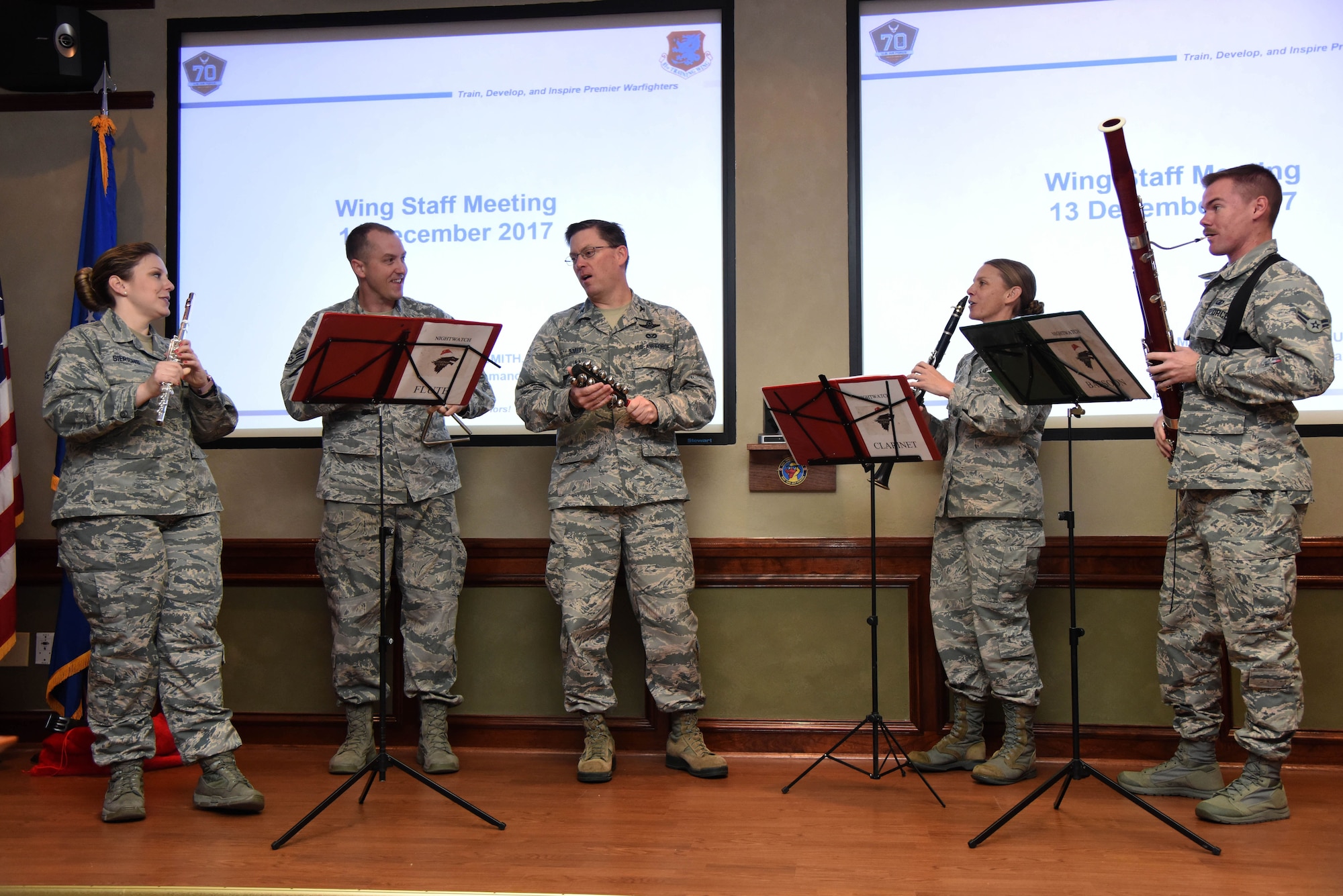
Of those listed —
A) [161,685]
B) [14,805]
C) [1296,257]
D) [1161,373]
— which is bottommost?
[14,805]

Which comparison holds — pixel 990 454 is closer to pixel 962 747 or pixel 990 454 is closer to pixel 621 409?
pixel 962 747

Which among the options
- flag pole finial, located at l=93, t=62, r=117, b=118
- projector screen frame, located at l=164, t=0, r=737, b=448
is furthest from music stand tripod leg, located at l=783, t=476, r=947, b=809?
flag pole finial, located at l=93, t=62, r=117, b=118

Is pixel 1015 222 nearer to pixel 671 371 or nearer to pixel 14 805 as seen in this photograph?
pixel 671 371

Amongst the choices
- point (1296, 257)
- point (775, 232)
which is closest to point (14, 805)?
point (775, 232)

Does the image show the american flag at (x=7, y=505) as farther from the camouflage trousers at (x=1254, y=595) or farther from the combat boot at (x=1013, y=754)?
the camouflage trousers at (x=1254, y=595)

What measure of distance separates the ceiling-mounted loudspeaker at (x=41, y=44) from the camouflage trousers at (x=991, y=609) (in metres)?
3.68

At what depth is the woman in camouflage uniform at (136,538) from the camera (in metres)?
3.01

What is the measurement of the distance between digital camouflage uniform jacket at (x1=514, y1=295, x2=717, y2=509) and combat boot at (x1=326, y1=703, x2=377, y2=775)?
39.3 inches

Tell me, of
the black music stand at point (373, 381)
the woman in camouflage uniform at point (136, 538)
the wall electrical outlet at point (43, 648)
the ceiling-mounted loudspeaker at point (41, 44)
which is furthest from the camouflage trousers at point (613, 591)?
the ceiling-mounted loudspeaker at point (41, 44)

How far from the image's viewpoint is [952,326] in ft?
11.2

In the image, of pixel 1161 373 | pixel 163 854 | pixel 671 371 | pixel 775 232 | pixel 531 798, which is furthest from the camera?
pixel 775 232

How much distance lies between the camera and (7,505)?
12.7 ft

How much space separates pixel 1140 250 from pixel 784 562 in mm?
1673

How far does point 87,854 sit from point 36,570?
1767mm
